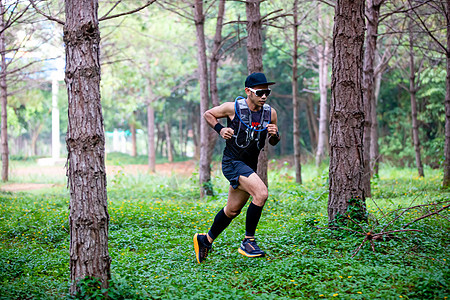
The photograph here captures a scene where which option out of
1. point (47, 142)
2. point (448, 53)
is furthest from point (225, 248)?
point (47, 142)

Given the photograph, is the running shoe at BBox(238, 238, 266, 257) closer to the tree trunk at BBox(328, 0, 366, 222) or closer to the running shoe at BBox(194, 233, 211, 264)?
the running shoe at BBox(194, 233, 211, 264)

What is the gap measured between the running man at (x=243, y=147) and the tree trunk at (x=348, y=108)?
122 centimetres

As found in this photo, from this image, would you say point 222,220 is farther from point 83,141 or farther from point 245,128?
point 83,141

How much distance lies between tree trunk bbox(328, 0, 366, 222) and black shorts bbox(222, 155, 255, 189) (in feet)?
4.98

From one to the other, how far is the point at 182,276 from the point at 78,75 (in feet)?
7.60

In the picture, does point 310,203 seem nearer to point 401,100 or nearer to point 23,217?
point 23,217

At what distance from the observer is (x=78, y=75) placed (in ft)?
12.7

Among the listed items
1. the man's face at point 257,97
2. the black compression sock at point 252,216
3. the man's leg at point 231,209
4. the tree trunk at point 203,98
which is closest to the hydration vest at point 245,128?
the man's face at point 257,97

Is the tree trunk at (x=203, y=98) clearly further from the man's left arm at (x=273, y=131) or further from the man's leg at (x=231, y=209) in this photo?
the man's leg at (x=231, y=209)

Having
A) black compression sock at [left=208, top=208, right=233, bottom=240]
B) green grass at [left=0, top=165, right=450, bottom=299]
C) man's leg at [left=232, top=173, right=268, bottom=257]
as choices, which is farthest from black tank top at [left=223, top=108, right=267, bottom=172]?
green grass at [left=0, top=165, right=450, bottom=299]

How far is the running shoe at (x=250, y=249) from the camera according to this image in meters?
5.41

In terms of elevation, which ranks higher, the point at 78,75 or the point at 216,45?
the point at 216,45

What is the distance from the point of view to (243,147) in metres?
5.48

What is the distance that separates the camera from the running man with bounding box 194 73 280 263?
5438 millimetres
